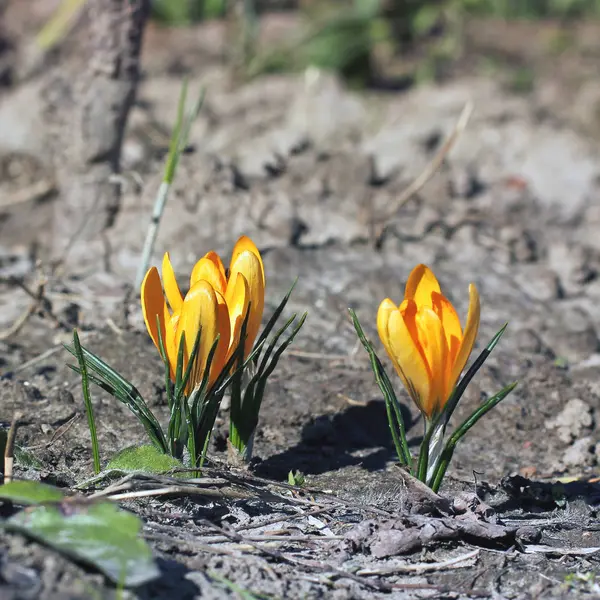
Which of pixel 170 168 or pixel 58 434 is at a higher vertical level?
pixel 170 168

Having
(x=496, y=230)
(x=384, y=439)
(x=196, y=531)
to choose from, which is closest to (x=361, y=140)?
(x=496, y=230)

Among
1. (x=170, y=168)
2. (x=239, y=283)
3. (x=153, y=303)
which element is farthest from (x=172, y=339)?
(x=170, y=168)

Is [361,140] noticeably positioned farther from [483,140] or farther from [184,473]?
[184,473]

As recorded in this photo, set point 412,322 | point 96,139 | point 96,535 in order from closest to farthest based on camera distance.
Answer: point 96,535 < point 412,322 < point 96,139

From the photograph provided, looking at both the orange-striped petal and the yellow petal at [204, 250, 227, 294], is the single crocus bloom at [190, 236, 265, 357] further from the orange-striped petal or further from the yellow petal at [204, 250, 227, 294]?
the orange-striped petal

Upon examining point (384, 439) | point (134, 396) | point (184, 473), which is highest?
point (134, 396)

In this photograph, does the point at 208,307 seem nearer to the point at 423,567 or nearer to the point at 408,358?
the point at 408,358
